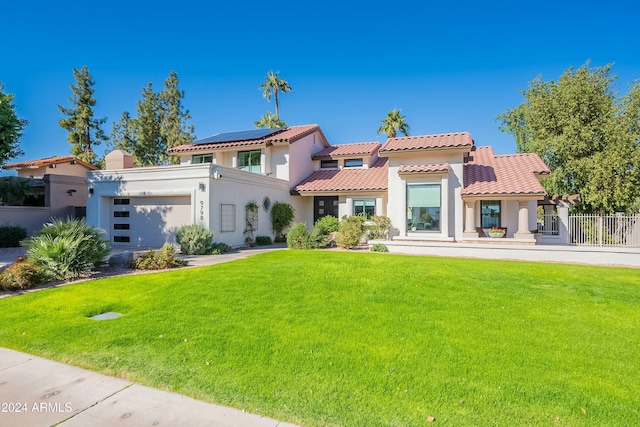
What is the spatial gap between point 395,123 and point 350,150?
15040mm

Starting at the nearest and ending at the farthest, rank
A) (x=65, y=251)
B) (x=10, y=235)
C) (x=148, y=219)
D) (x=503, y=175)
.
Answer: (x=65, y=251) → (x=148, y=219) → (x=503, y=175) → (x=10, y=235)

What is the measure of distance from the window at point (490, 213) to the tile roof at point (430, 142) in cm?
372

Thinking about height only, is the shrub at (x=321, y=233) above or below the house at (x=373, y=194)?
below

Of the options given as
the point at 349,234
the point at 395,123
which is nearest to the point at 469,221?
the point at 349,234

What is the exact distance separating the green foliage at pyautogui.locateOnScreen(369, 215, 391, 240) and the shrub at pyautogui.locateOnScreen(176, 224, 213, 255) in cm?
933

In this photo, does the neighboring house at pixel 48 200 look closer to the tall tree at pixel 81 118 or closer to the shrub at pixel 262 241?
the tall tree at pixel 81 118

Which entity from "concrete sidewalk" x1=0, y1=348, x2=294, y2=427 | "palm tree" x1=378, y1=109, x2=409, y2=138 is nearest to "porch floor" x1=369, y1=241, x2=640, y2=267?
"concrete sidewalk" x1=0, y1=348, x2=294, y2=427

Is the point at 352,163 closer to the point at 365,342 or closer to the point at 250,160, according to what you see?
the point at 250,160

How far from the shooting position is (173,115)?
4409cm

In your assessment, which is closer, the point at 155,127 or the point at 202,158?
the point at 202,158

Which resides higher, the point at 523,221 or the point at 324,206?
the point at 324,206

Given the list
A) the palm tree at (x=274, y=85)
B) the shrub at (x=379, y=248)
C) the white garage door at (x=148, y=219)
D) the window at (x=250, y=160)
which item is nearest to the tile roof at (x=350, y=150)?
the window at (x=250, y=160)

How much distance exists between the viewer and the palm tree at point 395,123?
130 feet

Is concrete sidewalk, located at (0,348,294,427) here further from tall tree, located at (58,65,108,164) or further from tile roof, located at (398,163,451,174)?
tall tree, located at (58,65,108,164)
